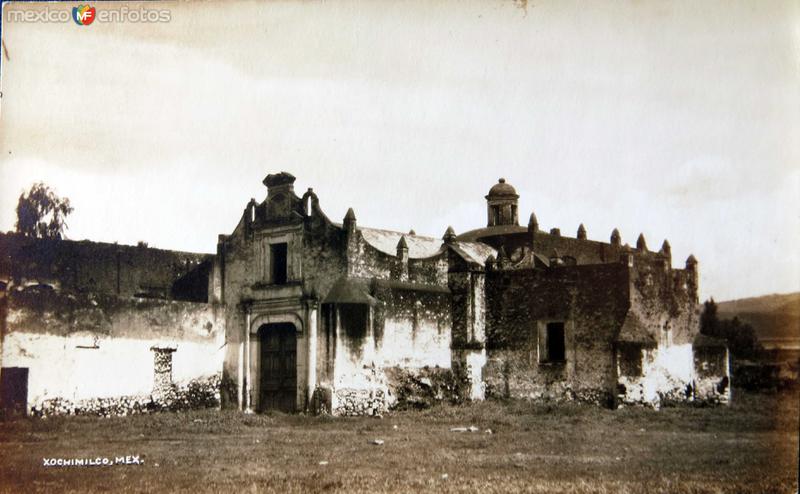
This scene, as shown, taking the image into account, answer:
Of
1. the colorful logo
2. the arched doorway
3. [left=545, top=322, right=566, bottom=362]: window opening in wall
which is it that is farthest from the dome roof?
the colorful logo

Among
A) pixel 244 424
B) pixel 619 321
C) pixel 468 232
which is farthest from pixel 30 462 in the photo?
pixel 468 232

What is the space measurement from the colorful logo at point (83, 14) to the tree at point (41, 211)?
388 centimetres

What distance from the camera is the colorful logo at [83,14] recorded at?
13781 mm

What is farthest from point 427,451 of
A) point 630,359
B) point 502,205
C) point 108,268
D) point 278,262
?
point 502,205

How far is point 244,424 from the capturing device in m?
20.0

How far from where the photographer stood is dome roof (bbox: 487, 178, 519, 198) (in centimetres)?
3152

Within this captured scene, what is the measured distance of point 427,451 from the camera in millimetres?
15180

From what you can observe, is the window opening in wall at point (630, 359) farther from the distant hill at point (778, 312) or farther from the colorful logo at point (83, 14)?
the colorful logo at point (83, 14)

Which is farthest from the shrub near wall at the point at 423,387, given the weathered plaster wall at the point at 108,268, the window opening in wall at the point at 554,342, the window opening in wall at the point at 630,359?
the weathered plaster wall at the point at 108,268

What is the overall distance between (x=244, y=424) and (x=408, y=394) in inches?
182

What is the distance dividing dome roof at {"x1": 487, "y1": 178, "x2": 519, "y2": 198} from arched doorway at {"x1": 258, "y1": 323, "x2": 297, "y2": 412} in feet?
35.5

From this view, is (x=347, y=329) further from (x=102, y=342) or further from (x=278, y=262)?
(x=102, y=342)

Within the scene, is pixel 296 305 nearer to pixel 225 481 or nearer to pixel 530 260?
pixel 530 260

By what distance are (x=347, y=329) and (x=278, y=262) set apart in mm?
3633
